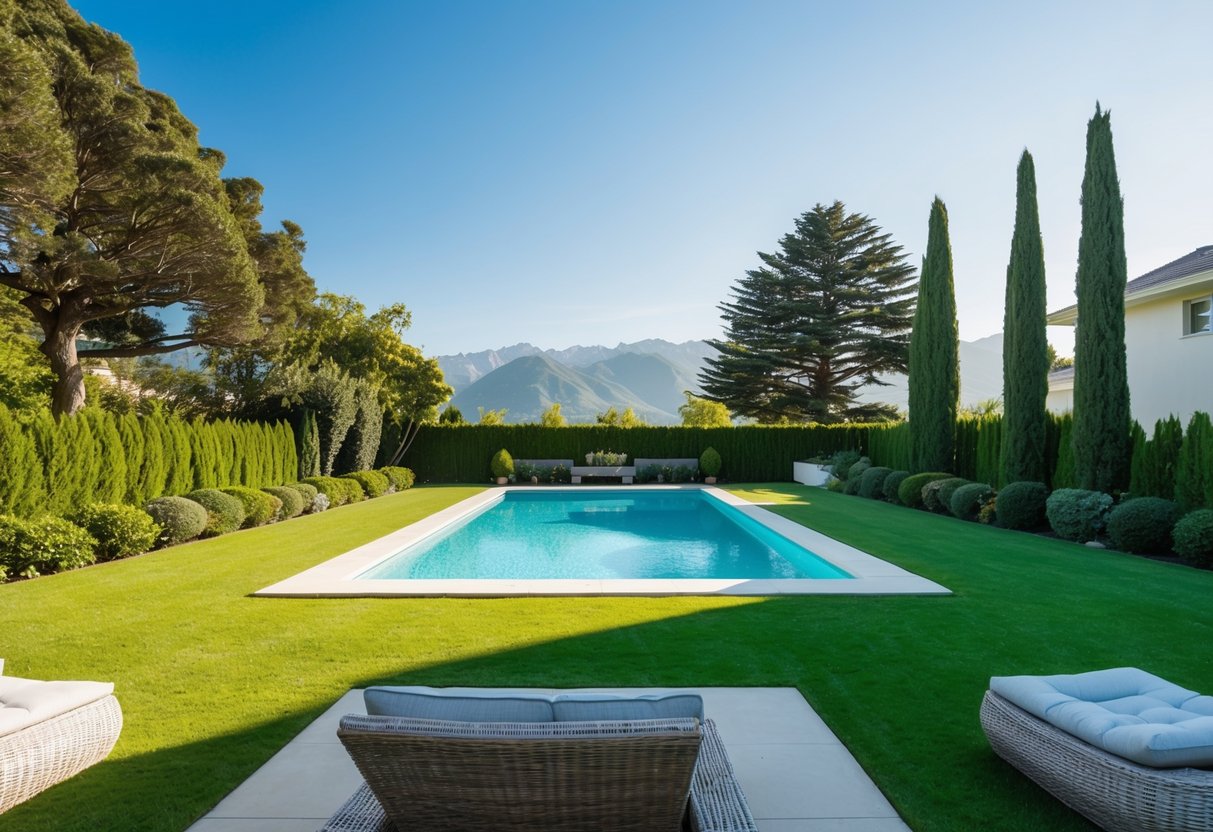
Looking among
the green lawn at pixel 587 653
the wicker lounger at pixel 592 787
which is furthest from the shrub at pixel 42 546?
the wicker lounger at pixel 592 787

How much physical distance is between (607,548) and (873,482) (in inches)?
350

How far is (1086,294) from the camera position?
38.4ft

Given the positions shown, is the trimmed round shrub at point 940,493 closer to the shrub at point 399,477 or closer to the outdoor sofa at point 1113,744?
the outdoor sofa at point 1113,744

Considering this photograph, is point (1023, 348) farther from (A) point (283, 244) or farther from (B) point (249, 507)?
(A) point (283, 244)

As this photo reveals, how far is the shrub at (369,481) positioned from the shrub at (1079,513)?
578 inches

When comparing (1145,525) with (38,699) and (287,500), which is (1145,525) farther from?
(287,500)

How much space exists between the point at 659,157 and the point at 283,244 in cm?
1007

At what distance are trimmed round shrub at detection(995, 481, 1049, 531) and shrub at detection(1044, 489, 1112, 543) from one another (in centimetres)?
80

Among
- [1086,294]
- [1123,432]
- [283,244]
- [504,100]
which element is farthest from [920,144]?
[283,244]

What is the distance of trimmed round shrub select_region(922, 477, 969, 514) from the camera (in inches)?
557

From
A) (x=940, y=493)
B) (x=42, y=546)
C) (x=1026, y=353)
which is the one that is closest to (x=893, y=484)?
(x=940, y=493)

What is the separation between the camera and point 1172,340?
14.4 m

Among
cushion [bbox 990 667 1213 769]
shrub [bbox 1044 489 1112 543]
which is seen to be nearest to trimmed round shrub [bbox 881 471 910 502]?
shrub [bbox 1044 489 1112 543]

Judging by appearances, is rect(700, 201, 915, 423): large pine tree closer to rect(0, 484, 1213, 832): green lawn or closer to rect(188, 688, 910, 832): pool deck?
rect(0, 484, 1213, 832): green lawn
